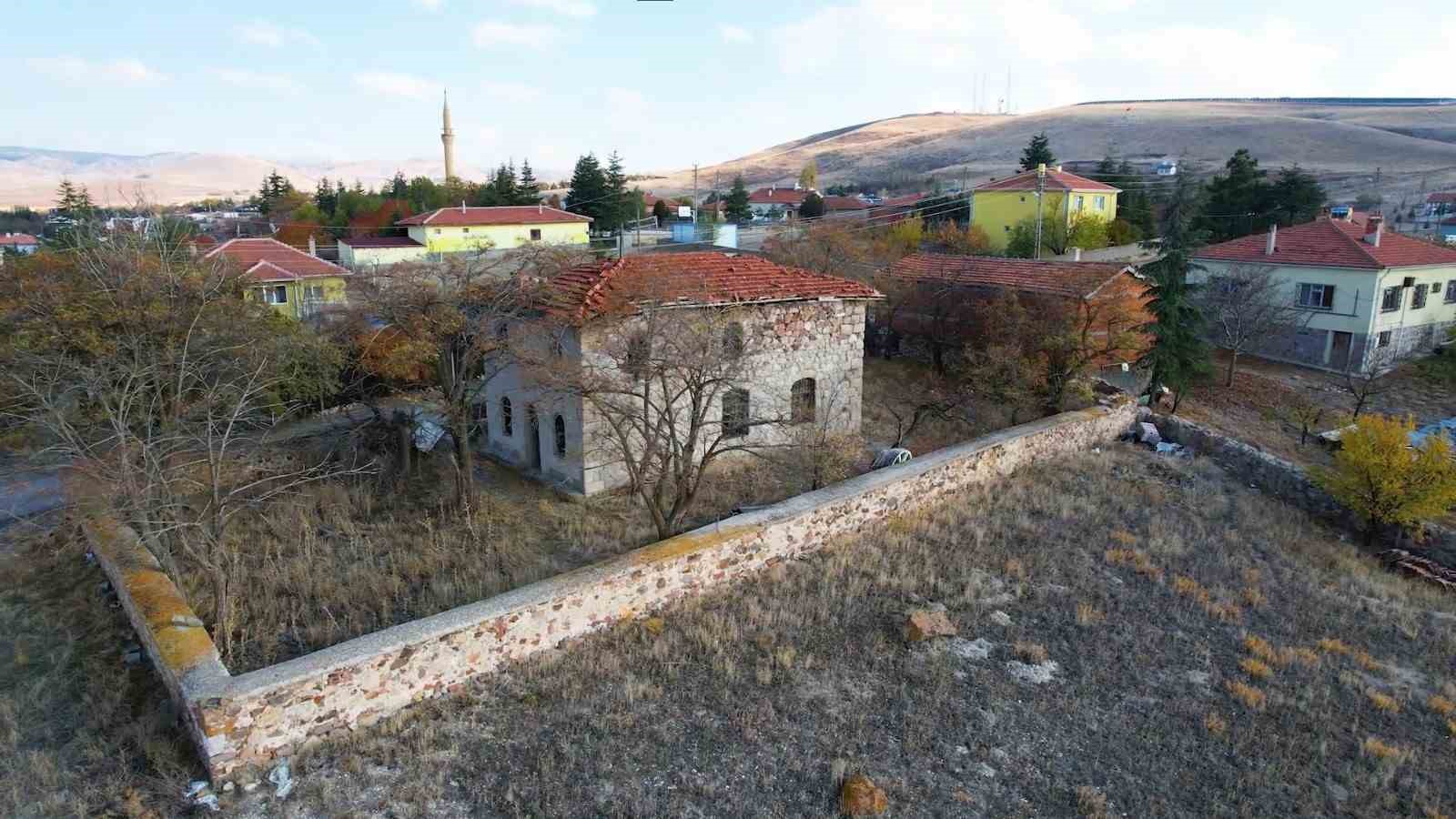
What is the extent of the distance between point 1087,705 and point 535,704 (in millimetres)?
5882

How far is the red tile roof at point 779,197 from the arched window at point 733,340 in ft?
201

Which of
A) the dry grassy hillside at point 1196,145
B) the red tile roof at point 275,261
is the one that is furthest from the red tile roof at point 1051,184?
the dry grassy hillside at point 1196,145

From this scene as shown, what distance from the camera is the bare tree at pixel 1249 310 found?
91.4 feet

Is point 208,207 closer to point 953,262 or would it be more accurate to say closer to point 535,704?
point 953,262

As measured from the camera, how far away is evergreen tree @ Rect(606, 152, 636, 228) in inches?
2111

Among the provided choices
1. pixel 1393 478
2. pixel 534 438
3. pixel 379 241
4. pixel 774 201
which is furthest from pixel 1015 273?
pixel 774 201

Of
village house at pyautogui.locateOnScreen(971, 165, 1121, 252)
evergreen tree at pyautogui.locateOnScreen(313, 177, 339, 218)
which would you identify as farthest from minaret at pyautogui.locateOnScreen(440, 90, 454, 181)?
village house at pyautogui.locateOnScreen(971, 165, 1121, 252)

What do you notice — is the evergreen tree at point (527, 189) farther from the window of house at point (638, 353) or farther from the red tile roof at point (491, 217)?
the window of house at point (638, 353)

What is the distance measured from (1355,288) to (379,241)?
151ft

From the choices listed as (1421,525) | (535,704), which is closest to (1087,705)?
(535,704)

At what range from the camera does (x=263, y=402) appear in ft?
53.9

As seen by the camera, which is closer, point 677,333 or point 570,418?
point 677,333

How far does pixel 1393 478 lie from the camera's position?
15695 mm

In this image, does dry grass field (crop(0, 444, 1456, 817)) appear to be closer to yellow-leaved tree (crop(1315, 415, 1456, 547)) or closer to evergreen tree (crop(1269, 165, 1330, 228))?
yellow-leaved tree (crop(1315, 415, 1456, 547))
